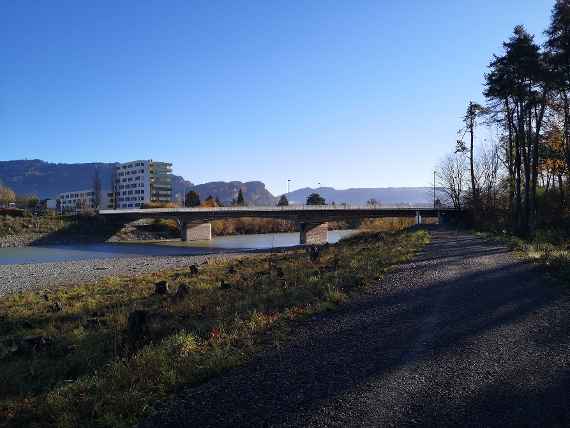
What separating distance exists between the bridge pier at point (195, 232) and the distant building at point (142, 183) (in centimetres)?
8545

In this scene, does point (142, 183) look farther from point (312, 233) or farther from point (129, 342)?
point (129, 342)

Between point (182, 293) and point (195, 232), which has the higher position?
point (182, 293)

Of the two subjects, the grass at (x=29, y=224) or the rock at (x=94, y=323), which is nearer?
the rock at (x=94, y=323)

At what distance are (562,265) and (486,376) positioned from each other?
33.3 feet

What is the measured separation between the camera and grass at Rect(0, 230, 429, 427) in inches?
203

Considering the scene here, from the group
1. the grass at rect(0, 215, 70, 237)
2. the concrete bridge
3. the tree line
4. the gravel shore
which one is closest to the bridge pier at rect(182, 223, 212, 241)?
the concrete bridge

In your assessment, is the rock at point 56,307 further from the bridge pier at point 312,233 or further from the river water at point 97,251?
the bridge pier at point 312,233

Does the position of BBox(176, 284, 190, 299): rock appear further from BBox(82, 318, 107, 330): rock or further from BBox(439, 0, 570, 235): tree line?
BBox(439, 0, 570, 235): tree line

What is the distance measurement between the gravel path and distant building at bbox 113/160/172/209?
15298 cm

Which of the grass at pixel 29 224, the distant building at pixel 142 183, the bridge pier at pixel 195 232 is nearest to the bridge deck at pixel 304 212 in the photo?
the bridge pier at pixel 195 232

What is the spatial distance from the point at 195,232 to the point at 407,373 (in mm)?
69016

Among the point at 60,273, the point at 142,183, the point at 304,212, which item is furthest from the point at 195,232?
the point at 142,183

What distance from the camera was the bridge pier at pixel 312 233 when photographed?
61.5 metres

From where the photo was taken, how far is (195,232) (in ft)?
236
